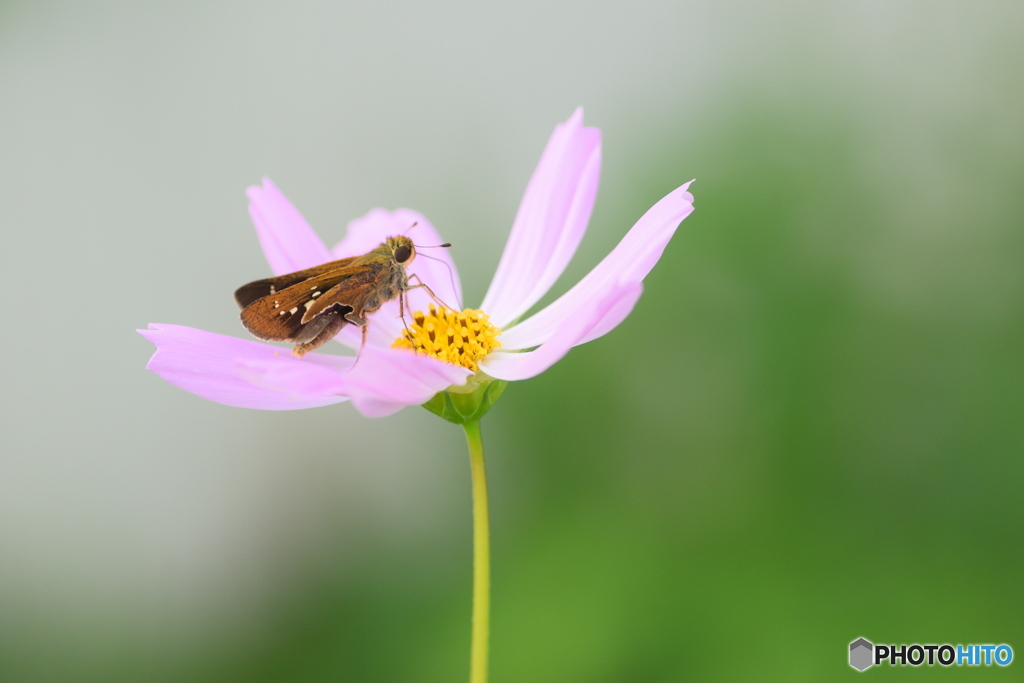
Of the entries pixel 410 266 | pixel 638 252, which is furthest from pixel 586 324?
pixel 410 266

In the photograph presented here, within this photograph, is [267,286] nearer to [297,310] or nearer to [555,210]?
[297,310]

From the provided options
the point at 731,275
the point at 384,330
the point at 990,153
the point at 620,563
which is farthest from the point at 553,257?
the point at 990,153

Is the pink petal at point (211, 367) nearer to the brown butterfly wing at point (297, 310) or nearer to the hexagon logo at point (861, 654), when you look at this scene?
the brown butterfly wing at point (297, 310)

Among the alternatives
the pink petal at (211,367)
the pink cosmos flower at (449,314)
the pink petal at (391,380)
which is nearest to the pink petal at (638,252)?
the pink cosmos flower at (449,314)

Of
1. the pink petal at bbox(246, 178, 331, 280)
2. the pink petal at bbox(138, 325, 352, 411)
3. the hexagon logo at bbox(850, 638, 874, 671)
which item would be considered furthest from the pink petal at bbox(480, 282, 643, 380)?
the hexagon logo at bbox(850, 638, 874, 671)

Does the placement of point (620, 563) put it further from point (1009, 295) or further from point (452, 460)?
point (1009, 295)

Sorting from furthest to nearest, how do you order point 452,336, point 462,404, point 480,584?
point 452,336
point 462,404
point 480,584

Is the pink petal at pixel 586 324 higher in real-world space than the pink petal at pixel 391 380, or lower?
higher
